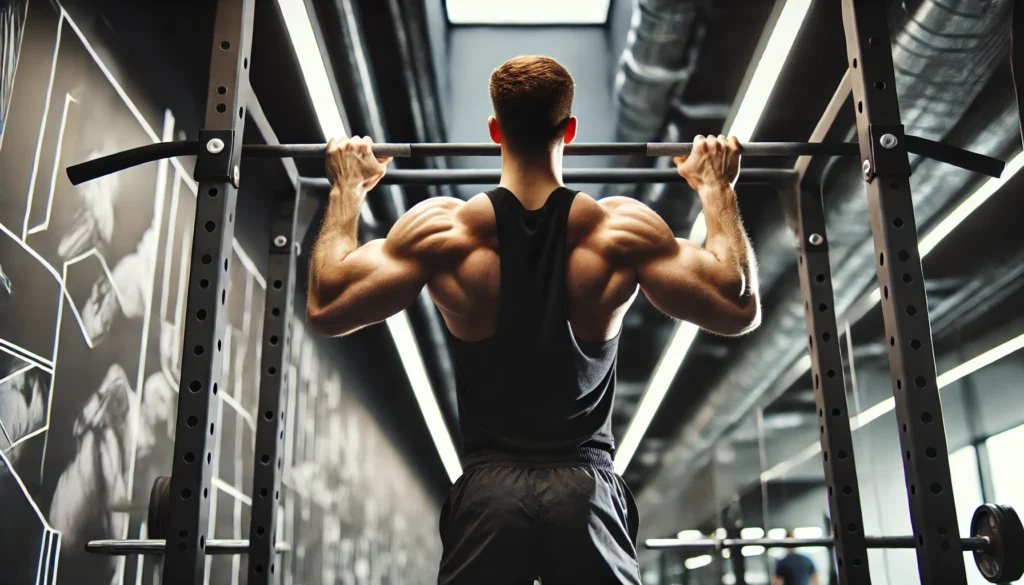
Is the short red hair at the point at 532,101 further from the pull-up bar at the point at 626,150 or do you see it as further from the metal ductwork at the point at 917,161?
the metal ductwork at the point at 917,161

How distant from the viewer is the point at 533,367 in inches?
67.6

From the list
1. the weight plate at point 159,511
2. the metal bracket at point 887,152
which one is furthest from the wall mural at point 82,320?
the metal bracket at point 887,152

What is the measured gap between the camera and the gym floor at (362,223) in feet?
7.16

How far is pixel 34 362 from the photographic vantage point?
2.09m

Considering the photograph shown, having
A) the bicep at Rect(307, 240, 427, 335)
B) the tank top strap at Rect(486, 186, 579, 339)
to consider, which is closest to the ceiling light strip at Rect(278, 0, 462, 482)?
the bicep at Rect(307, 240, 427, 335)

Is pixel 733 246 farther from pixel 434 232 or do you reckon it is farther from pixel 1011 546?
pixel 1011 546

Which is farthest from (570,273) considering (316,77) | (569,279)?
(316,77)

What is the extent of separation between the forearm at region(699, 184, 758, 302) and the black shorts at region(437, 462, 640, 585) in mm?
515

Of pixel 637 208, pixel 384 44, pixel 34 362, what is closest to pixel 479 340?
pixel 637 208

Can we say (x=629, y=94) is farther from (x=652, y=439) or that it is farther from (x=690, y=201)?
(x=652, y=439)

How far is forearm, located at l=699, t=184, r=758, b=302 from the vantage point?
1.81 m

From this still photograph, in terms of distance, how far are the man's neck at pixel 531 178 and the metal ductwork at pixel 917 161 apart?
144 cm

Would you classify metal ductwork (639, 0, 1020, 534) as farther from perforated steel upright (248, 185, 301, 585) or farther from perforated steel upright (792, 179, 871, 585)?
perforated steel upright (248, 185, 301, 585)

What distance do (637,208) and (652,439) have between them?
7.94 metres
